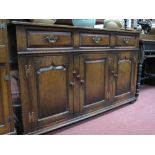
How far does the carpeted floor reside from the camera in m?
1.30

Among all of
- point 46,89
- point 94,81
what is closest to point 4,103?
point 46,89

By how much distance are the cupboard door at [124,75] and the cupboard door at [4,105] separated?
3.11 ft

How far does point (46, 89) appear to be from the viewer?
1.16 metres

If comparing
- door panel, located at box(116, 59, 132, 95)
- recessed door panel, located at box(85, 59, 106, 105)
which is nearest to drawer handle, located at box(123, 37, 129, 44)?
door panel, located at box(116, 59, 132, 95)

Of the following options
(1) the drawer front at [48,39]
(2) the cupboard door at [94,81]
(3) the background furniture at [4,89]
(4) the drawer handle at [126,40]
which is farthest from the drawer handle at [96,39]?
(3) the background furniture at [4,89]

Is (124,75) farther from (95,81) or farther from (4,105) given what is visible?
(4,105)

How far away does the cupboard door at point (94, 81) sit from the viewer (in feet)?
4.45

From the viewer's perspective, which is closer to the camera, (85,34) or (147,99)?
(85,34)

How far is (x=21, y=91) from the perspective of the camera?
1.06m

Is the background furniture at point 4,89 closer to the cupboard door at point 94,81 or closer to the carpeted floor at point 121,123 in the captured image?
the carpeted floor at point 121,123
